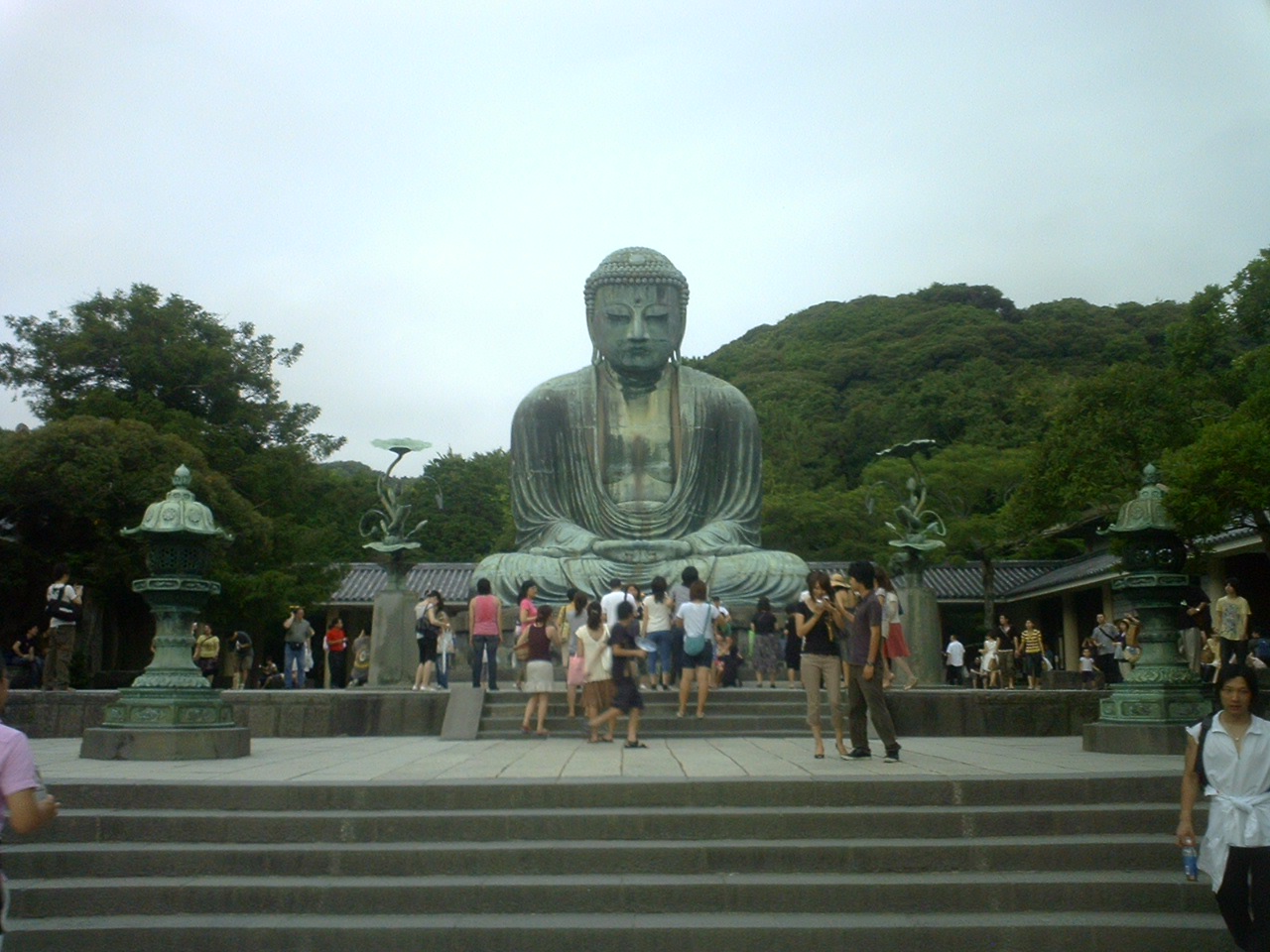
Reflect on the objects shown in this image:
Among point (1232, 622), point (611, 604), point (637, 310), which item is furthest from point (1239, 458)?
point (611, 604)

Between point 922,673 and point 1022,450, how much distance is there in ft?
61.2

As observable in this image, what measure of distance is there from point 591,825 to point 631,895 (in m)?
0.64

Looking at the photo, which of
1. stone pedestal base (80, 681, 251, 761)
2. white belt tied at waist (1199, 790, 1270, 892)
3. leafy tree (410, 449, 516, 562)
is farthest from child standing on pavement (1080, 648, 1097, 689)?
leafy tree (410, 449, 516, 562)

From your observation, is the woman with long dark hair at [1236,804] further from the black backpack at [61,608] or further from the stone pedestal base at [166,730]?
the black backpack at [61,608]

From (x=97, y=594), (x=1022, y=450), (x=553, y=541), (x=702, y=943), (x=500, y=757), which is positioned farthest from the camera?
(x=1022, y=450)

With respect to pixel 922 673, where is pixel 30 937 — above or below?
below

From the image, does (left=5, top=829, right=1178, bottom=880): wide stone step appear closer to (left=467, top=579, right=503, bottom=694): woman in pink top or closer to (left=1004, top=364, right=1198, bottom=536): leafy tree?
(left=467, top=579, right=503, bottom=694): woman in pink top

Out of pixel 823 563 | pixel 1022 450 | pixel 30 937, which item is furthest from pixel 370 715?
pixel 1022 450

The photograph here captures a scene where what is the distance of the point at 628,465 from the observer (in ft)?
56.9

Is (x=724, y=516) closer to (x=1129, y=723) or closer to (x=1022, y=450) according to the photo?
(x=1129, y=723)

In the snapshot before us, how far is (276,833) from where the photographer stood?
251 inches

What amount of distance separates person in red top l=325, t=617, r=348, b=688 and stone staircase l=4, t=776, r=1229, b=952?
1170cm

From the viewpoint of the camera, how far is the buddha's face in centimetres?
1714

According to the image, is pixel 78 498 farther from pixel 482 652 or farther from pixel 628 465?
pixel 482 652
